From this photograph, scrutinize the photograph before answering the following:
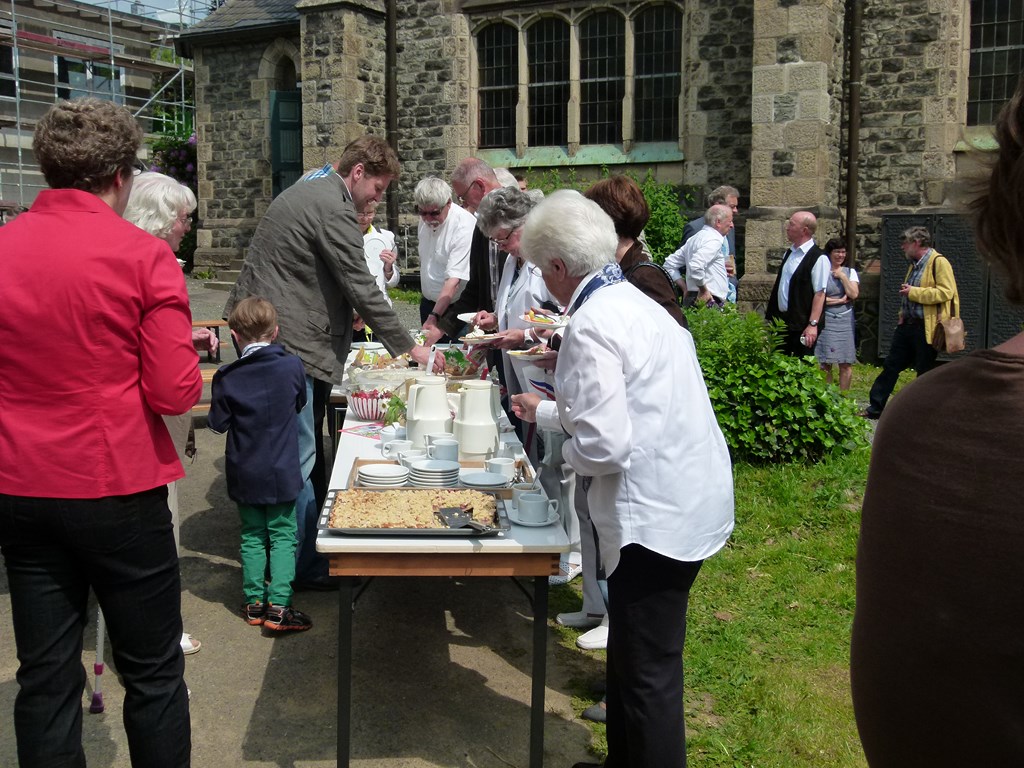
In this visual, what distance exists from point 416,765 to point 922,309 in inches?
280

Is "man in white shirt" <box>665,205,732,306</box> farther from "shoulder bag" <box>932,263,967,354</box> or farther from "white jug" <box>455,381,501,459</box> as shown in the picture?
"white jug" <box>455,381,501,459</box>

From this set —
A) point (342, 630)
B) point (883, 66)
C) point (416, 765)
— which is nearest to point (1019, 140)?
point (342, 630)

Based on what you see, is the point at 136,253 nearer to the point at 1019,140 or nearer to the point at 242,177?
the point at 1019,140

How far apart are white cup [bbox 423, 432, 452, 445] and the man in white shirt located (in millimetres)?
5544

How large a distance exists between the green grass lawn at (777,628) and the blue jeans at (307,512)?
3.92ft

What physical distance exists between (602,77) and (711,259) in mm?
6758

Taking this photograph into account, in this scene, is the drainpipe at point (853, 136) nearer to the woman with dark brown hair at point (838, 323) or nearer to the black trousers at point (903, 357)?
the woman with dark brown hair at point (838, 323)

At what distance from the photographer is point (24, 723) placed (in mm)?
2543

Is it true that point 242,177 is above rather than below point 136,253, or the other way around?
above

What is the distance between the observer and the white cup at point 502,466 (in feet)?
12.3

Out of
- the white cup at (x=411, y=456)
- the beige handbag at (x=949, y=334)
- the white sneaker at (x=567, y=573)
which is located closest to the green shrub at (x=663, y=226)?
the beige handbag at (x=949, y=334)

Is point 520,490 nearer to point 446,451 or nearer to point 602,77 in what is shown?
point 446,451

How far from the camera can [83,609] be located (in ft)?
8.56

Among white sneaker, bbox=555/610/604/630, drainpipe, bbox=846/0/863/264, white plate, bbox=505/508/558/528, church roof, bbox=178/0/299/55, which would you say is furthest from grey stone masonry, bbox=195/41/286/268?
white plate, bbox=505/508/558/528
